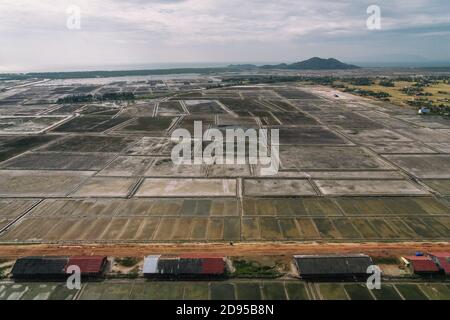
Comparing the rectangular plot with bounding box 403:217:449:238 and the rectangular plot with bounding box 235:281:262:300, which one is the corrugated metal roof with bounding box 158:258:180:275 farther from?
the rectangular plot with bounding box 403:217:449:238

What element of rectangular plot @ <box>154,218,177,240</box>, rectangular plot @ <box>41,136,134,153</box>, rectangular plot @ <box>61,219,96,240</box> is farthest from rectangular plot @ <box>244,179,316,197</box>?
rectangular plot @ <box>41,136,134,153</box>

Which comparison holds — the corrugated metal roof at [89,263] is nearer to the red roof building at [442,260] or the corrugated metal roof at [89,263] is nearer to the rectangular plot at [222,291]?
the rectangular plot at [222,291]

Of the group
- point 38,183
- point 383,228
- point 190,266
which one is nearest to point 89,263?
point 190,266

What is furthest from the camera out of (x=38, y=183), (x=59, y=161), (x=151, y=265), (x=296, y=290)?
(x=59, y=161)

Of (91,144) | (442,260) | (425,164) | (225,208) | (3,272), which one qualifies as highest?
(91,144)

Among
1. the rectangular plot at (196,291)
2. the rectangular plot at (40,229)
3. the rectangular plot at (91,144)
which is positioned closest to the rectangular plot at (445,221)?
the rectangular plot at (196,291)

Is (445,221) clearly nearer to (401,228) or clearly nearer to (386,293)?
(401,228)
